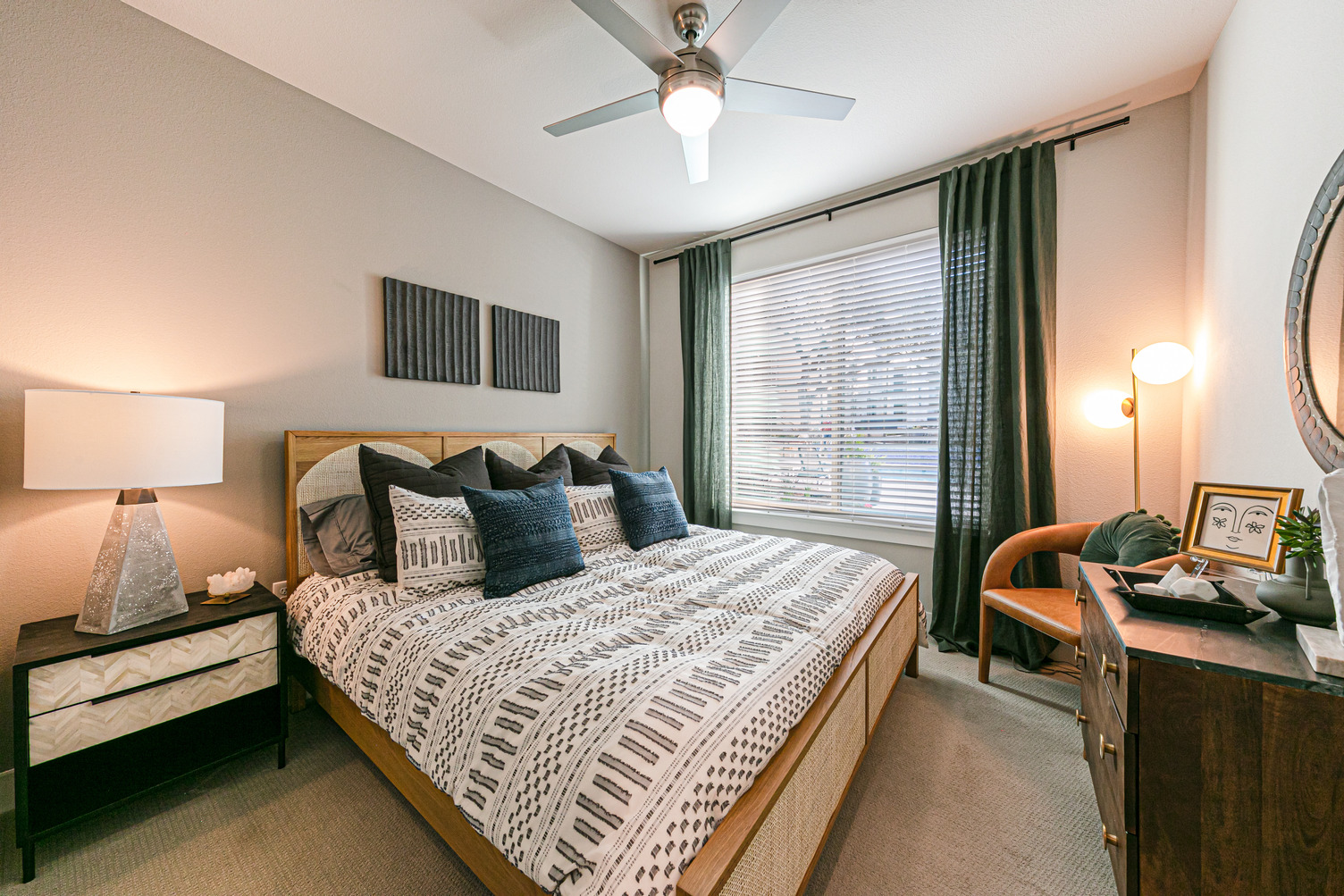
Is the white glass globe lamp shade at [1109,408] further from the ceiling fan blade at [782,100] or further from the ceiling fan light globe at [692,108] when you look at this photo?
the ceiling fan light globe at [692,108]

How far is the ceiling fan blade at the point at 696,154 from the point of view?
2068 mm

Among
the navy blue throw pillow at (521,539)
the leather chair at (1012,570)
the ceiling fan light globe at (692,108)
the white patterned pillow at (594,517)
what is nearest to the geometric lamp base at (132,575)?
the navy blue throw pillow at (521,539)

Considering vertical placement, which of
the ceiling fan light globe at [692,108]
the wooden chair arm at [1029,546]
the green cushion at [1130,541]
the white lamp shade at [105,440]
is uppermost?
the ceiling fan light globe at [692,108]

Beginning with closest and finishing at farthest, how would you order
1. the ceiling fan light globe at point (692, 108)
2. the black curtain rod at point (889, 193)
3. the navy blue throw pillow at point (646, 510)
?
1. the ceiling fan light globe at point (692, 108)
2. the black curtain rod at point (889, 193)
3. the navy blue throw pillow at point (646, 510)

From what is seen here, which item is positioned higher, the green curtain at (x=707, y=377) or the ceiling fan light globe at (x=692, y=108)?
the ceiling fan light globe at (x=692, y=108)

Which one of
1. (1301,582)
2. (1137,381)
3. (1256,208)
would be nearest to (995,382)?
(1137,381)

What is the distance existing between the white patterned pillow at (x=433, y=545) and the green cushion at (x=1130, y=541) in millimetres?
2568

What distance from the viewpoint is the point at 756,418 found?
3818mm

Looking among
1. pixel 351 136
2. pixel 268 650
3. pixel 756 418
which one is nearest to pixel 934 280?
pixel 756 418

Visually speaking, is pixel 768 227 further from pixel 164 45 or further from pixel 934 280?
pixel 164 45

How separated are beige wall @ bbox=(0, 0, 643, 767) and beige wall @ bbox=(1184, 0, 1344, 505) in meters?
A: 3.35

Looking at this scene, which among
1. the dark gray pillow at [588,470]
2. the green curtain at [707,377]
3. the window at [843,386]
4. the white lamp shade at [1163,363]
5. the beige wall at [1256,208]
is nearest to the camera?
the beige wall at [1256,208]

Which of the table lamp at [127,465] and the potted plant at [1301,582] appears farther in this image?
the table lamp at [127,465]

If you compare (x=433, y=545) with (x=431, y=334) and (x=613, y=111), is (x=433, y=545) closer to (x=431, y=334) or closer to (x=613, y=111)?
(x=431, y=334)
